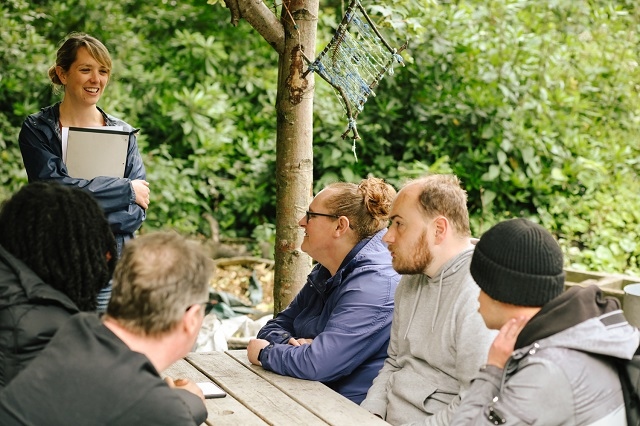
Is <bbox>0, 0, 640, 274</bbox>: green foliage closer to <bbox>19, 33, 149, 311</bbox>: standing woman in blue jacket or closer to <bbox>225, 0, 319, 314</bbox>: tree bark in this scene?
<bbox>225, 0, 319, 314</bbox>: tree bark

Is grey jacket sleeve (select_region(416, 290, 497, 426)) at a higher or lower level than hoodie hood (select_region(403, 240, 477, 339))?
lower

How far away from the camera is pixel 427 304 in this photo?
3014 mm

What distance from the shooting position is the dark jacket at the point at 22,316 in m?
2.19

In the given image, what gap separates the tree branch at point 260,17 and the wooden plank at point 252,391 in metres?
1.58

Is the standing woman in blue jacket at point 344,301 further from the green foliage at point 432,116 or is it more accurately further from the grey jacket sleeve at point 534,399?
the green foliage at point 432,116

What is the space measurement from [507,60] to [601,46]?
1.77m

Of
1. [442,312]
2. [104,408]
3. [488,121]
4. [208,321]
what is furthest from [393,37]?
[104,408]

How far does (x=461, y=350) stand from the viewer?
2771mm

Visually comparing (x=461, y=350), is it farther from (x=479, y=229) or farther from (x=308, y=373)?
(x=479, y=229)

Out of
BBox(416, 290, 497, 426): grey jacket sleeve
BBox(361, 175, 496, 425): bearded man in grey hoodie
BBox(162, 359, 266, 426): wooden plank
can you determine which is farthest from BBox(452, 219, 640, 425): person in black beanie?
BBox(162, 359, 266, 426): wooden plank

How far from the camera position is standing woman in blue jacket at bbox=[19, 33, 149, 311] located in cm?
377

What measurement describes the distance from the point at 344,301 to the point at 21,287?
1369 mm

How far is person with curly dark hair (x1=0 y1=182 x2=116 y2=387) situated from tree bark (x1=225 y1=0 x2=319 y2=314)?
1.81 m

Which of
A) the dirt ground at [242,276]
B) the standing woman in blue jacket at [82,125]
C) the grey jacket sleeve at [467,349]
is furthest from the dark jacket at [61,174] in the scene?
the dirt ground at [242,276]
